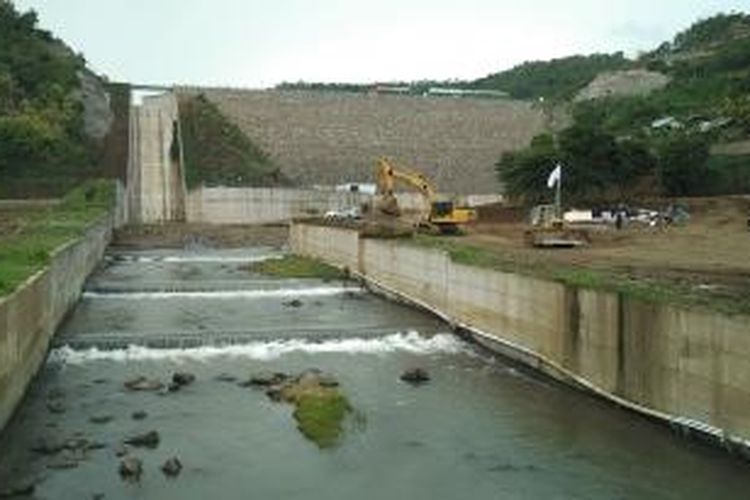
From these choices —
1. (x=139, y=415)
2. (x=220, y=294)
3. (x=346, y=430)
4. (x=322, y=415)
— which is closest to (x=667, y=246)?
(x=220, y=294)

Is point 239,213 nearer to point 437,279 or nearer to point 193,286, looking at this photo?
point 193,286

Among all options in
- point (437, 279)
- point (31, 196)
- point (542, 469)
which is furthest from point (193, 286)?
point (31, 196)

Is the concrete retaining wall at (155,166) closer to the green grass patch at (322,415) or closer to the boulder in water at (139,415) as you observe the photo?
the green grass patch at (322,415)

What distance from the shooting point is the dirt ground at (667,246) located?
29328 millimetres

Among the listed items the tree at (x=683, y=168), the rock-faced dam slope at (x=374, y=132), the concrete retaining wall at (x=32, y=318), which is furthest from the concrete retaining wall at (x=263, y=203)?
the concrete retaining wall at (x=32, y=318)

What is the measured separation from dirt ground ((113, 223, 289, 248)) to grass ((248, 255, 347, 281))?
1283 cm

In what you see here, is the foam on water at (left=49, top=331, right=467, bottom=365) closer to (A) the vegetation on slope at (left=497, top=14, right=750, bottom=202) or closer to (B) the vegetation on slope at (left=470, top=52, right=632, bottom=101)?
(A) the vegetation on slope at (left=497, top=14, right=750, bottom=202)

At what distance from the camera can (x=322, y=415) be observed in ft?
76.0

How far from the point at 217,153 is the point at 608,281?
63.5 m

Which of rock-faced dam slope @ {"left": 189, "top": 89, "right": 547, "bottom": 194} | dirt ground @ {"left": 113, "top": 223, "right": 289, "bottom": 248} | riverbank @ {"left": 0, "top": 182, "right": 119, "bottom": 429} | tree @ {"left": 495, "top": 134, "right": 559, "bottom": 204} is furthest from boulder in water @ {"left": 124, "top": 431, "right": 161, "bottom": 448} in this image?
rock-faced dam slope @ {"left": 189, "top": 89, "right": 547, "bottom": 194}

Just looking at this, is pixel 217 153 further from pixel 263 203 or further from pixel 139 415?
pixel 139 415

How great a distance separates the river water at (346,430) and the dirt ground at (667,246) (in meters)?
4.36

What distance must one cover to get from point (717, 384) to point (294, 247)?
43.6 m

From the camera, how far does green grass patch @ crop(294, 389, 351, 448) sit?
2180 centimetres
